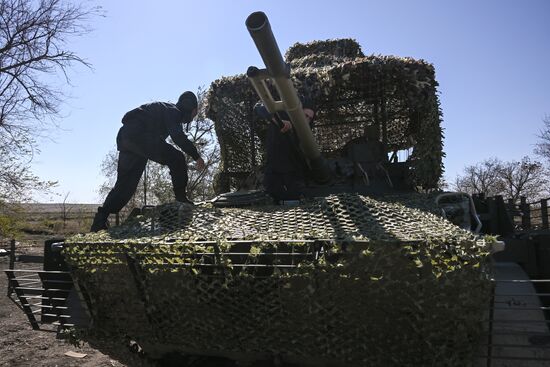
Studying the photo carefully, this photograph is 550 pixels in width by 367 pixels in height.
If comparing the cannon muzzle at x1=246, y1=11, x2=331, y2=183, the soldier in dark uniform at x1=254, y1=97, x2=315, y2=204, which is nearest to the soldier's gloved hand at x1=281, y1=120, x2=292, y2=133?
the soldier in dark uniform at x1=254, y1=97, x2=315, y2=204

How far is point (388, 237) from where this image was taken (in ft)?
7.95

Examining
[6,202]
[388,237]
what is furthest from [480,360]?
[6,202]

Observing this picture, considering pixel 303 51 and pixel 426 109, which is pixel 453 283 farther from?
pixel 303 51

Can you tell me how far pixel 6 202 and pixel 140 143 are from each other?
16.2m

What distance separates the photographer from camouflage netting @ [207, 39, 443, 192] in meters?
4.85

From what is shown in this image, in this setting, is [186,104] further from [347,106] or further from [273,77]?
[347,106]

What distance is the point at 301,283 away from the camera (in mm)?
2428

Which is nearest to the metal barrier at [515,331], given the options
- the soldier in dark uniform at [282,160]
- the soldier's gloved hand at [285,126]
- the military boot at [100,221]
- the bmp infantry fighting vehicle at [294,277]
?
the bmp infantry fighting vehicle at [294,277]

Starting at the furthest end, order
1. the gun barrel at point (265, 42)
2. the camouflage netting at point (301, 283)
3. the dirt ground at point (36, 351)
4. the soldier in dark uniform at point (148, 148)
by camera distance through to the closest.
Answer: the dirt ground at point (36, 351) → the soldier in dark uniform at point (148, 148) → the gun barrel at point (265, 42) → the camouflage netting at point (301, 283)

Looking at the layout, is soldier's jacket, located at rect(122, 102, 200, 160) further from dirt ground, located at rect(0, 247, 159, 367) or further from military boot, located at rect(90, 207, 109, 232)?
dirt ground, located at rect(0, 247, 159, 367)

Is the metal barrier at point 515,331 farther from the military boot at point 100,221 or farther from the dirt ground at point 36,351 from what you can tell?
the dirt ground at point 36,351

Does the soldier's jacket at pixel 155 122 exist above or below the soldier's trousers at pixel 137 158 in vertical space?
above

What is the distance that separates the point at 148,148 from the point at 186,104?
0.58 meters

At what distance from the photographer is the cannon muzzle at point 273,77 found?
263cm
